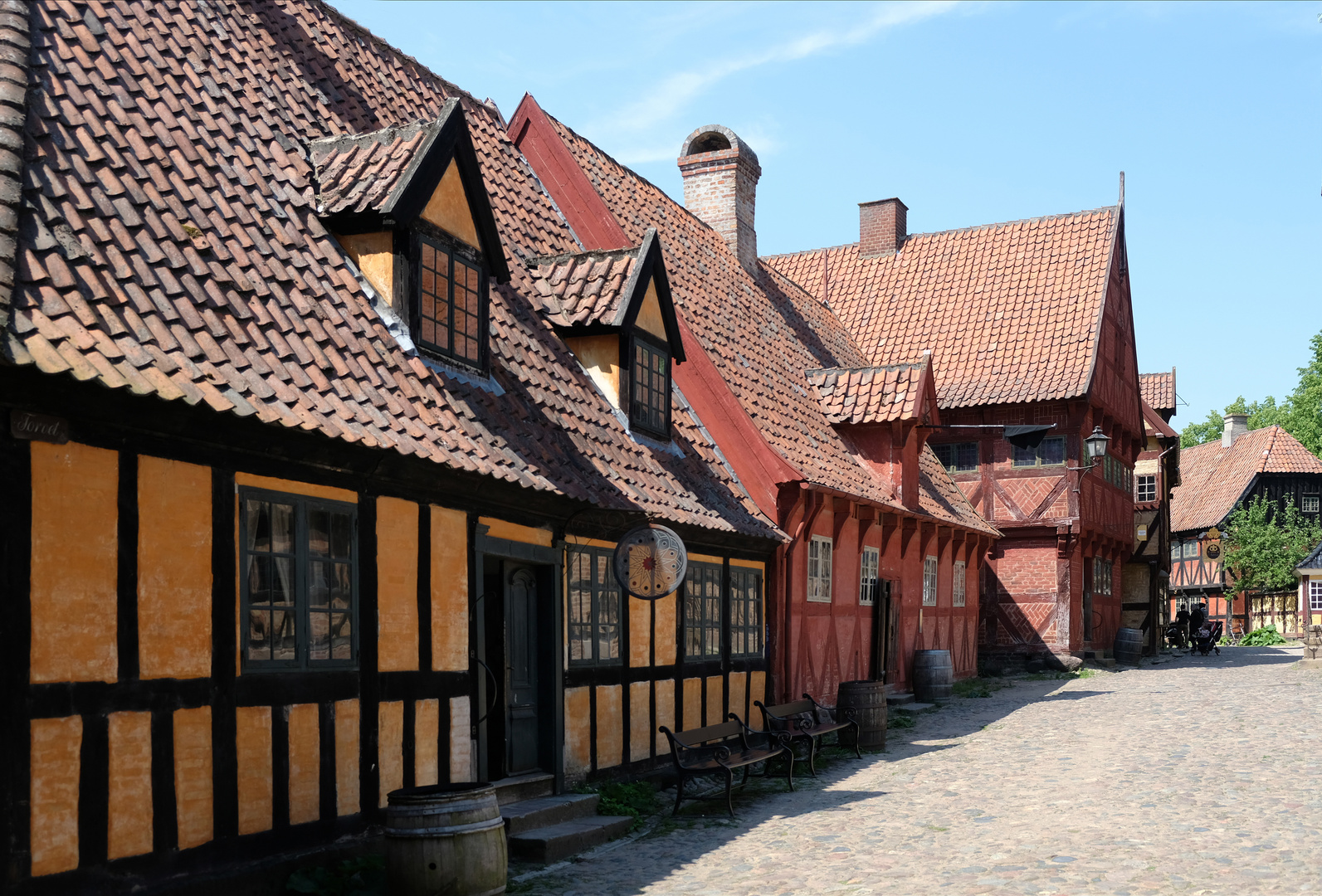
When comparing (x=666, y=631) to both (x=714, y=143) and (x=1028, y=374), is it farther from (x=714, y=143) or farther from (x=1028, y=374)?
(x=1028, y=374)

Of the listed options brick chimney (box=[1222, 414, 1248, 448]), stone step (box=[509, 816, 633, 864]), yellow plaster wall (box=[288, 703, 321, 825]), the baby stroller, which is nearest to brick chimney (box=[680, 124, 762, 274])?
stone step (box=[509, 816, 633, 864])

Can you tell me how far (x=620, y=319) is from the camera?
12938 millimetres

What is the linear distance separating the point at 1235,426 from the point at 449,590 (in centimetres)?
5937

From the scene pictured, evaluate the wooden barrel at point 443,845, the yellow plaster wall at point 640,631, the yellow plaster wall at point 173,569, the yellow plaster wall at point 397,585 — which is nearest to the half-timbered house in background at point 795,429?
the yellow plaster wall at point 640,631

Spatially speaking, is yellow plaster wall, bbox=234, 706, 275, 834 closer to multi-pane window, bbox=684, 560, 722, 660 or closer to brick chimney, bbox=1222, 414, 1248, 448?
multi-pane window, bbox=684, 560, 722, 660

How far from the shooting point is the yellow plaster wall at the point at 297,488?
761cm

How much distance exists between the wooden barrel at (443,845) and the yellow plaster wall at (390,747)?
110 centimetres

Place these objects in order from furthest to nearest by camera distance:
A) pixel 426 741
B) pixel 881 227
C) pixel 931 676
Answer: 1. pixel 881 227
2. pixel 931 676
3. pixel 426 741

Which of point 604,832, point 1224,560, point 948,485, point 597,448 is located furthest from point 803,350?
point 1224,560

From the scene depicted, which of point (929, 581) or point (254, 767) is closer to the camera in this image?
point (254, 767)

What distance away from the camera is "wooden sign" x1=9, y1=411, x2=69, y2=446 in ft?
20.0

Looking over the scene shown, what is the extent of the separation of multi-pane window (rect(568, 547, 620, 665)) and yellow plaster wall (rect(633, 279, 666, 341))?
271 centimetres

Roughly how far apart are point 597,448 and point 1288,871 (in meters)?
6.29

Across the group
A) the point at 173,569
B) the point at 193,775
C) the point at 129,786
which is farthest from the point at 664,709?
the point at 129,786
